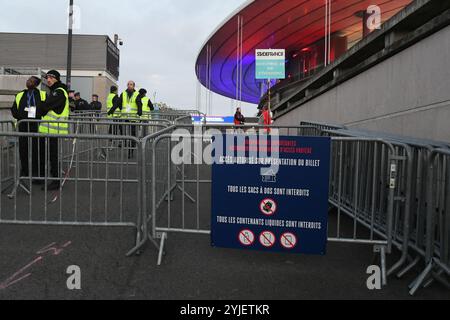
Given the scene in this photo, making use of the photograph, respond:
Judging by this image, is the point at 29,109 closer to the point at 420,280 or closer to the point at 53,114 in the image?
the point at 53,114

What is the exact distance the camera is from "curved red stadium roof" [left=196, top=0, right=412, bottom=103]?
22781 millimetres

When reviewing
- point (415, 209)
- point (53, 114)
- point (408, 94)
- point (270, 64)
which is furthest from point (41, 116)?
point (270, 64)

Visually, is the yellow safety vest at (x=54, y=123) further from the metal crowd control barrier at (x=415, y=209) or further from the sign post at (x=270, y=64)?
the sign post at (x=270, y=64)

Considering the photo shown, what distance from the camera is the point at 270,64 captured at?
21844 millimetres

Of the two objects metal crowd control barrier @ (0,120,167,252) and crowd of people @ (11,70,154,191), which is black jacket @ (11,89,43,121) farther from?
metal crowd control barrier @ (0,120,167,252)

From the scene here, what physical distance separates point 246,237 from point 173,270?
789 millimetres

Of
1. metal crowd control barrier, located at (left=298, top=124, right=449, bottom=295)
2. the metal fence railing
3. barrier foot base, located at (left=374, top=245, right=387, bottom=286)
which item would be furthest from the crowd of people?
metal crowd control barrier, located at (left=298, top=124, right=449, bottom=295)

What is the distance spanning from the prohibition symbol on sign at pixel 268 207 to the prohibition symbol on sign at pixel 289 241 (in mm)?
263

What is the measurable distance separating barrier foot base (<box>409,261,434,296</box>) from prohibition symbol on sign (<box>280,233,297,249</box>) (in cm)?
109

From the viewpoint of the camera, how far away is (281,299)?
135 inches

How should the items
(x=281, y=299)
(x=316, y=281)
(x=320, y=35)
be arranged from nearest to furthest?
(x=281, y=299), (x=316, y=281), (x=320, y=35)
